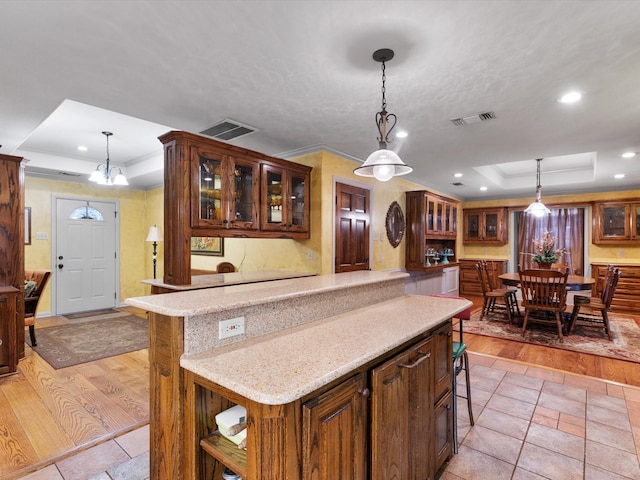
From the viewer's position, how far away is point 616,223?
6582 mm

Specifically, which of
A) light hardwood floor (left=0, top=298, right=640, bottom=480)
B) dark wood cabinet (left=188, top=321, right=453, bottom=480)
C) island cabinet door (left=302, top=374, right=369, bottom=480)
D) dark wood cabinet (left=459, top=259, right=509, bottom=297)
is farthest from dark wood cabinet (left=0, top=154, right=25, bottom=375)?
dark wood cabinet (left=459, top=259, right=509, bottom=297)

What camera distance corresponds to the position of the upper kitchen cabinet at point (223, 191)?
10.3 ft

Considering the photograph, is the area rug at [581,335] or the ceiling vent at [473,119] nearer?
the ceiling vent at [473,119]

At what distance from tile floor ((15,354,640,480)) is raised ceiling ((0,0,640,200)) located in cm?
250

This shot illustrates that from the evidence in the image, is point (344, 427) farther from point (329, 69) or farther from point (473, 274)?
point (473, 274)

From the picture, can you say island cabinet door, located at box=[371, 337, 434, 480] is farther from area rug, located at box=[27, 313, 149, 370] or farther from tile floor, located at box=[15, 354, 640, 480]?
area rug, located at box=[27, 313, 149, 370]

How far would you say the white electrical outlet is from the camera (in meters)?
1.38

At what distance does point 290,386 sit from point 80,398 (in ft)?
9.24

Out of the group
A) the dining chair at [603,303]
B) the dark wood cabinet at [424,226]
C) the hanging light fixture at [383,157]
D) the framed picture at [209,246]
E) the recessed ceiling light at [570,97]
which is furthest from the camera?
the dark wood cabinet at [424,226]

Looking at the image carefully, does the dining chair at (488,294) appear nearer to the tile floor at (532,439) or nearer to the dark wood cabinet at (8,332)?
the tile floor at (532,439)

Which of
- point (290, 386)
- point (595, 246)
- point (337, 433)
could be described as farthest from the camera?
point (595, 246)

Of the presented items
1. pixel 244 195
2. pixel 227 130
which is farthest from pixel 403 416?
pixel 227 130

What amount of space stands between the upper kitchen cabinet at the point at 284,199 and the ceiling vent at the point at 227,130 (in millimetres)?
410

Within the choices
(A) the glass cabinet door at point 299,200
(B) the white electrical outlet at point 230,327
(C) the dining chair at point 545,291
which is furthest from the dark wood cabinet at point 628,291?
(B) the white electrical outlet at point 230,327
